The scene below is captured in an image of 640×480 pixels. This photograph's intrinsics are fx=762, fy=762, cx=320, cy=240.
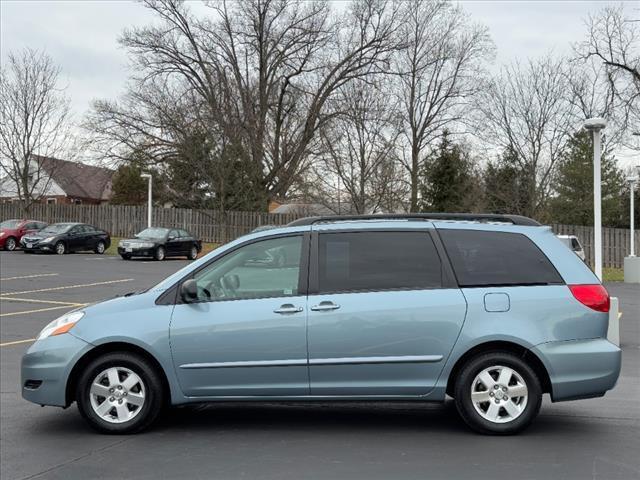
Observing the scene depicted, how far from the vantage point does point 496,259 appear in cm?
606

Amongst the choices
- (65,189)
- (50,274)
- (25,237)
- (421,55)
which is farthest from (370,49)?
(65,189)

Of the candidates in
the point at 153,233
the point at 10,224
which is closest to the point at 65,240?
the point at 153,233

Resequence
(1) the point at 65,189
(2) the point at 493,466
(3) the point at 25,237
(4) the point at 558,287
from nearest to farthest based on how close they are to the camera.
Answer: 1. (2) the point at 493,466
2. (4) the point at 558,287
3. (3) the point at 25,237
4. (1) the point at 65,189

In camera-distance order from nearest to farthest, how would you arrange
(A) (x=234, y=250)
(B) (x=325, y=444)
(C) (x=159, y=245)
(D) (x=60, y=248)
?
(B) (x=325, y=444) → (A) (x=234, y=250) → (C) (x=159, y=245) → (D) (x=60, y=248)

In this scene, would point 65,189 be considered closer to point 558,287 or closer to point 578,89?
point 578,89

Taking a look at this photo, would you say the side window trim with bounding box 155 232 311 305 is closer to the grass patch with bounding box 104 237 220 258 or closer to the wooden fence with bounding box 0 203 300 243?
the grass patch with bounding box 104 237 220 258

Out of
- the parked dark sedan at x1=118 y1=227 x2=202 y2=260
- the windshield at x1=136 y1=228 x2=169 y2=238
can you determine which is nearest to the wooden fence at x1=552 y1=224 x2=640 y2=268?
the parked dark sedan at x1=118 y1=227 x2=202 y2=260

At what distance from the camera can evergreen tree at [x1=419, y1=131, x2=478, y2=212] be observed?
157ft

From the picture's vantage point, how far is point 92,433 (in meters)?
6.11

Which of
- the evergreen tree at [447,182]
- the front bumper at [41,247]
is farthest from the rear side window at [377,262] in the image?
the evergreen tree at [447,182]

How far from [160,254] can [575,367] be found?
28487 millimetres

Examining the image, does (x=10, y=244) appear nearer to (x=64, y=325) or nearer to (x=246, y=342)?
(x=64, y=325)

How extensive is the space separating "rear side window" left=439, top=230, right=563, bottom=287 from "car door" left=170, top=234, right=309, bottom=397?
1235mm

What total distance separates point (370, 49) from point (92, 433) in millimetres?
44660
